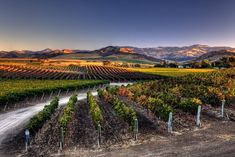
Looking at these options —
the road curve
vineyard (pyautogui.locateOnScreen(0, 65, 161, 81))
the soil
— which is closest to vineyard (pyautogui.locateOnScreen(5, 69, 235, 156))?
the soil

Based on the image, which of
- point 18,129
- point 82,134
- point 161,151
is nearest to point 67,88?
point 18,129

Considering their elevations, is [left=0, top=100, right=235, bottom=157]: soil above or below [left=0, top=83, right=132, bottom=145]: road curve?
above

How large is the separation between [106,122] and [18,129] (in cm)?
821

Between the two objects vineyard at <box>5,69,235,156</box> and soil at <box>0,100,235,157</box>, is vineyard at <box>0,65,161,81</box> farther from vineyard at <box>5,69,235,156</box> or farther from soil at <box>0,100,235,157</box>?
soil at <box>0,100,235,157</box>

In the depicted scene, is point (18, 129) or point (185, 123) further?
point (18, 129)

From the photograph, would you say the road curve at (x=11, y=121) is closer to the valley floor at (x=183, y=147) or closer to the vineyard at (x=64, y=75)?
the valley floor at (x=183, y=147)

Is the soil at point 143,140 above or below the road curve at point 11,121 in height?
above

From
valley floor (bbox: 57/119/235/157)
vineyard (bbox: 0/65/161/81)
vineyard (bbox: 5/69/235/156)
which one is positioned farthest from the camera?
vineyard (bbox: 0/65/161/81)

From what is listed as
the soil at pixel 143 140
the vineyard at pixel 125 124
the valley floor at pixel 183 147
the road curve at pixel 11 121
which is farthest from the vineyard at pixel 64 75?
the valley floor at pixel 183 147

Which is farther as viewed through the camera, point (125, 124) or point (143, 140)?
point (125, 124)

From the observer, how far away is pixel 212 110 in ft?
102

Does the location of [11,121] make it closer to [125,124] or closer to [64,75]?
[125,124]

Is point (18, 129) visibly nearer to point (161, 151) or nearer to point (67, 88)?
point (161, 151)

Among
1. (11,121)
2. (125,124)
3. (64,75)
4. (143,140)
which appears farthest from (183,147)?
(64,75)
